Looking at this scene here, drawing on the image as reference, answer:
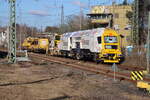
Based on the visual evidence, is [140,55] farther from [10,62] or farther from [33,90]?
[33,90]

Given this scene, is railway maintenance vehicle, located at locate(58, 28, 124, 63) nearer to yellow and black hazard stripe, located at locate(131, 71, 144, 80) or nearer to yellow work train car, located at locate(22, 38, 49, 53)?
yellow and black hazard stripe, located at locate(131, 71, 144, 80)

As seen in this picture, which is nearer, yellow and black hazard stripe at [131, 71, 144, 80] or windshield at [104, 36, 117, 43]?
yellow and black hazard stripe at [131, 71, 144, 80]

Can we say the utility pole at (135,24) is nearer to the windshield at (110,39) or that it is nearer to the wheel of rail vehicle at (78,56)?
the wheel of rail vehicle at (78,56)

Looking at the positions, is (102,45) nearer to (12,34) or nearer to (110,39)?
(110,39)

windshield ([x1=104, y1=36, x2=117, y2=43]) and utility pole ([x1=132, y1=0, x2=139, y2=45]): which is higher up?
utility pole ([x1=132, y1=0, x2=139, y2=45])

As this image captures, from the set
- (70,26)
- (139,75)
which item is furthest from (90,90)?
(70,26)

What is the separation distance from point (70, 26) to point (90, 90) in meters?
82.2

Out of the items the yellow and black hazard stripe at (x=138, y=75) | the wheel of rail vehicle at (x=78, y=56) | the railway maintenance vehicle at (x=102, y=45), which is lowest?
the yellow and black hazard stripe at (x=138, y=75)

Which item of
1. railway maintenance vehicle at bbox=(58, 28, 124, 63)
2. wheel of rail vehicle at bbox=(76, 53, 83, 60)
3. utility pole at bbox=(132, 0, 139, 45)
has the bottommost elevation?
wheel of rail vehicle at bbox=(76, 53, 83, 60)

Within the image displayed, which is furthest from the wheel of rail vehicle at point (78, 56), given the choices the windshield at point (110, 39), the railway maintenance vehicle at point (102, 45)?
the windshield at point (110, 39)

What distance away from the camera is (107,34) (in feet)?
95.2

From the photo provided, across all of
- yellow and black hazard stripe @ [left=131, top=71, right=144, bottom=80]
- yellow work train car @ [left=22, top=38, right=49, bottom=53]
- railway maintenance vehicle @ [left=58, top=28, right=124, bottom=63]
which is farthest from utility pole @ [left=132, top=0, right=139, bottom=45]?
yellow and black hazard stripe @ [left=131, top=71, right=144, bottom=80]

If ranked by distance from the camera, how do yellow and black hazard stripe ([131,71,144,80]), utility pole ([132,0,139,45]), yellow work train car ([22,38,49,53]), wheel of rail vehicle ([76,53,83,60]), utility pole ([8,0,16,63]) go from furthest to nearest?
yellow work train car ([22,38,49,53]), utility pole ([132,0,139,45]), wheel of rail vehicle ([76,53,83,60]), utility pole ([8,0,16,63]), yellow and black hazard stripe ([131,71,144,80])

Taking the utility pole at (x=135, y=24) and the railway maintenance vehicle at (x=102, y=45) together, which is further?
the utility pole at (x=135, y=24)
